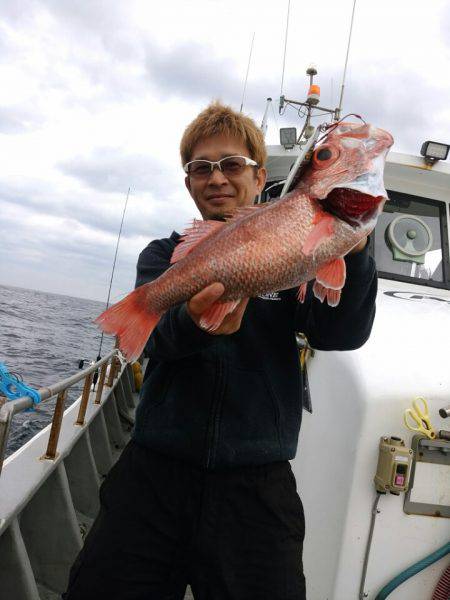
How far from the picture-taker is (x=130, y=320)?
A: 206 centimetres

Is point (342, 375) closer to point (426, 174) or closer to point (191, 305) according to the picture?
point (191, 305)

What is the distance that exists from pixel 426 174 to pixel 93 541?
4.90 meters

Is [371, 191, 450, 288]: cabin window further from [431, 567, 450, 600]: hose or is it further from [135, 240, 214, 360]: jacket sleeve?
[135, 240, 214, 360]: jacket sleeve

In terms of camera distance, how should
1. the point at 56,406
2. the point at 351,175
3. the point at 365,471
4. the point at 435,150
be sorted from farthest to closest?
the point at 435,150
the point at 56,406
the point at 365,471
the point at 351,175

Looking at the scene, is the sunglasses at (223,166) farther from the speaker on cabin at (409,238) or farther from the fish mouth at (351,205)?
the speaker on cabin at (409,238)

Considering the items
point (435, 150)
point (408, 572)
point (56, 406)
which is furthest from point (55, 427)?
point (435, 150)

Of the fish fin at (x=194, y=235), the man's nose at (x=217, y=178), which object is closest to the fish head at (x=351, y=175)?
the fish fin at (x=194, y=235)

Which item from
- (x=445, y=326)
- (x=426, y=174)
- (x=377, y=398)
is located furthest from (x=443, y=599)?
Answer: (x=426, y=174)

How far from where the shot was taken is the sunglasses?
2.52 metres

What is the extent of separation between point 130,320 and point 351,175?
1122mm

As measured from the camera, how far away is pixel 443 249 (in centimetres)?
520

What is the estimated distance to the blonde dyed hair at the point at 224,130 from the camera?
2693mm

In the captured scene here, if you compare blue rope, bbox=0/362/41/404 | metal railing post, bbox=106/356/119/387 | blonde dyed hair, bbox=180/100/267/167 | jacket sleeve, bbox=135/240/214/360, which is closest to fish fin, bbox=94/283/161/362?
jacket sleeve, bbox=135/240/214/360

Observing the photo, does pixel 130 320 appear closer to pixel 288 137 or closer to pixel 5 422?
pixel 5 422
